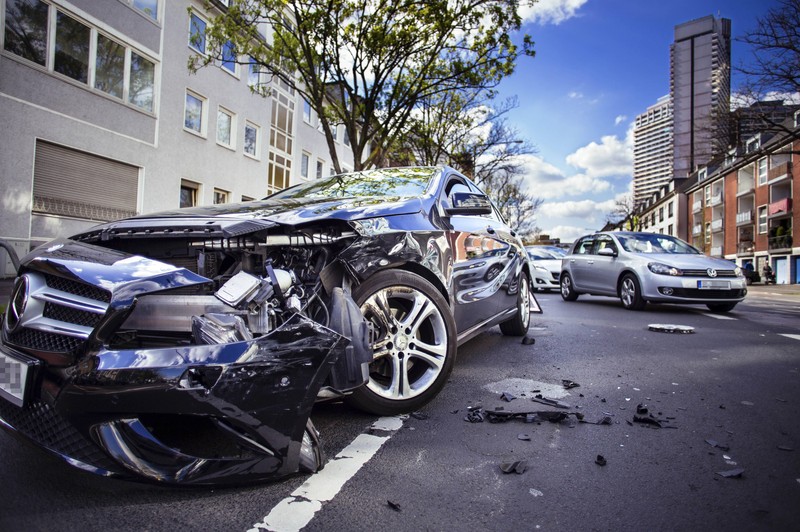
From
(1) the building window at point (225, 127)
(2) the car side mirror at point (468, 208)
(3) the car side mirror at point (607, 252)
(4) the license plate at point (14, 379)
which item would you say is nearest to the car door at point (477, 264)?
(2) the car side mirror at point (468, 208)

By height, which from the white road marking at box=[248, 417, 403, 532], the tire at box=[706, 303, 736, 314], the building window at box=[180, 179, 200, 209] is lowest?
the white road marking at box=[248, 417, 403, 532]

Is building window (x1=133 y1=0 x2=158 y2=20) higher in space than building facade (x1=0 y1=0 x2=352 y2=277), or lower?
higher

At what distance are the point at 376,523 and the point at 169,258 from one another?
1476mm

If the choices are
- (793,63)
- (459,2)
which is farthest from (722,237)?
(459,2)

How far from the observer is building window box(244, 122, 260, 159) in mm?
19844

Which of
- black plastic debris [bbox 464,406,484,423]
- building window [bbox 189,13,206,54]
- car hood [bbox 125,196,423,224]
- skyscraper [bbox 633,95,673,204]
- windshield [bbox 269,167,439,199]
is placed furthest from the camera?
skyscraper [bbox 633,95,673,204]

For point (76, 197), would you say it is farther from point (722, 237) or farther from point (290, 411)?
point (722, 237)

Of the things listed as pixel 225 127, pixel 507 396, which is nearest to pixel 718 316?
pixel 507 396

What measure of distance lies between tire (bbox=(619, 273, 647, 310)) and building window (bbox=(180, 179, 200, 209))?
44.4 feet

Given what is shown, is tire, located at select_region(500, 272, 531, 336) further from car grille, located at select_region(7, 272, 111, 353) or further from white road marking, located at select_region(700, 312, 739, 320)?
car grille, located at select_region(7, 272, 111, 353)

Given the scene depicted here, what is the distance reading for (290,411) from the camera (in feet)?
5.94

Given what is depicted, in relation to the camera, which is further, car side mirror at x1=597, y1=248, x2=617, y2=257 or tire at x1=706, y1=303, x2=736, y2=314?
car side mirror at x1=597, y1=248, x2=617, y2=257

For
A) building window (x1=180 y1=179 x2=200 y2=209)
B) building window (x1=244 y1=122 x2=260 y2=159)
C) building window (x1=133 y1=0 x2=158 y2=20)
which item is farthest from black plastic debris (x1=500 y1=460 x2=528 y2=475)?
building window (x1=244 y1=122 x2=260 y2=159)

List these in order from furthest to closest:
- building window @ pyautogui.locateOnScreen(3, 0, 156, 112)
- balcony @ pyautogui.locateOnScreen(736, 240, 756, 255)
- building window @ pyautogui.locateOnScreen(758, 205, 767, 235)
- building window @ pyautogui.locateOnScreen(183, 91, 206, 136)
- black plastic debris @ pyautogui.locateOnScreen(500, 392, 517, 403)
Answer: balcony @ pyautogui.locateOnScreen(736, 240, 756, 255)
building window @ pyautogui.locateOnScreen(758, 205, 767, 235)
building window @ pyautogui.locateOnScreen(183, 91, 206, 136)
building window @ pyautogui.locateOnScreen(3, 0, 156, 112)
black plastic debris @ pyautogui.locateOnScreen(500, 392, 517, 403)
